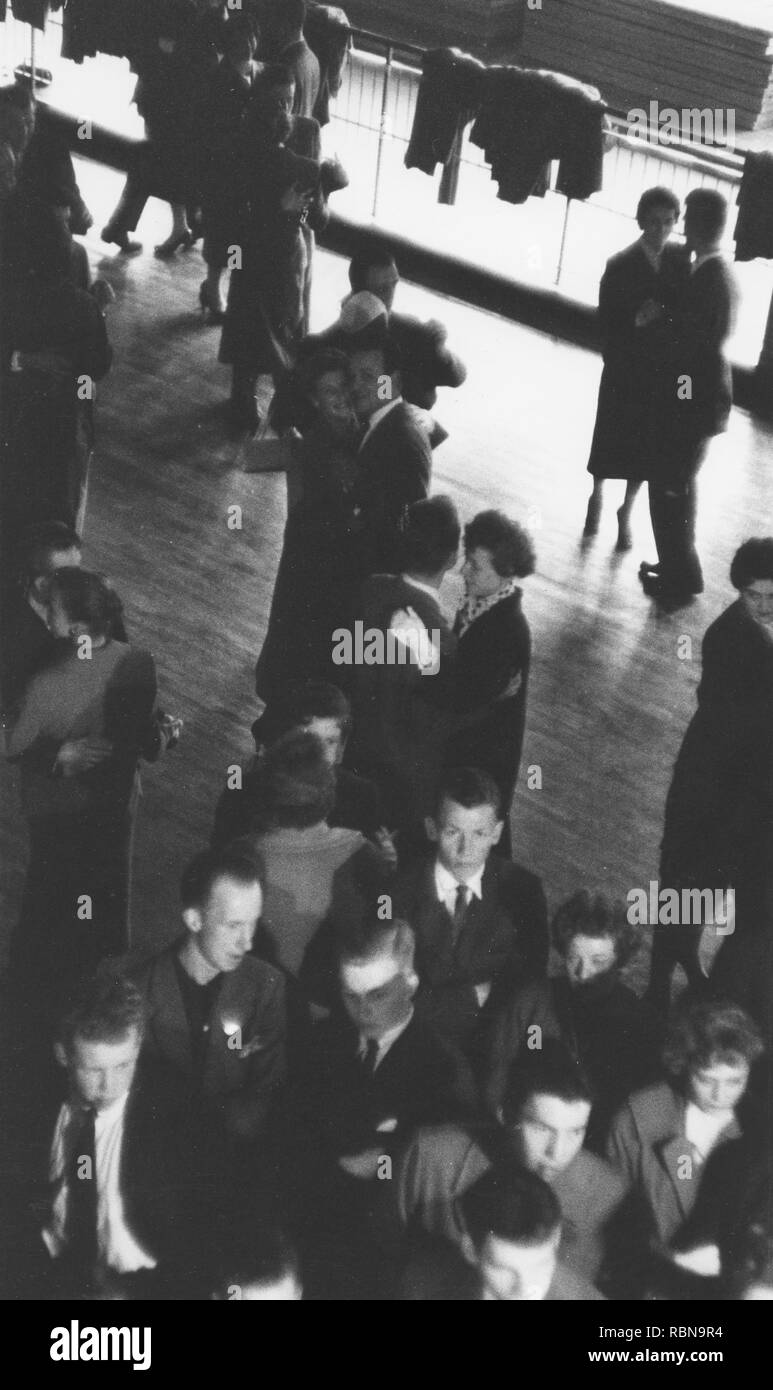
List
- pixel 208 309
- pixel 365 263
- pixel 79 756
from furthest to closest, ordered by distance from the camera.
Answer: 1. pixel 208 309
2. pixel 365 263
3. pixel 79 756

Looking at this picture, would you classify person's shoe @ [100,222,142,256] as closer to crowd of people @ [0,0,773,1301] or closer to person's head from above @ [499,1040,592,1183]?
crowd of people @ [0,0,773,1301]

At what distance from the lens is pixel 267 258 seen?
328 inches

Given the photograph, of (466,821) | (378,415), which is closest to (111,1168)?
(466,821)

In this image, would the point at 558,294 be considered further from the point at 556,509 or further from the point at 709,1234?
the point at 709,1234

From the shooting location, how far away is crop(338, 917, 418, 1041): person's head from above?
12.9 ft

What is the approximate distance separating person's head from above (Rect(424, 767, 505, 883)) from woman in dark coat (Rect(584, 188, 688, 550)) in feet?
11.6

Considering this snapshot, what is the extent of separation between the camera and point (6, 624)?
5922 mm

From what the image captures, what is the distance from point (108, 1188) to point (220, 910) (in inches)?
24.2

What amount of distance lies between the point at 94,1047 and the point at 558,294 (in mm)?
7367

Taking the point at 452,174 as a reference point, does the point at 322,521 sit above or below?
below

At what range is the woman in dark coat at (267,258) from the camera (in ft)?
27.1

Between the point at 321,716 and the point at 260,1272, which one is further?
the point at 321,716

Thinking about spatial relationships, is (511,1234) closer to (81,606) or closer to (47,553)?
(81,606)
